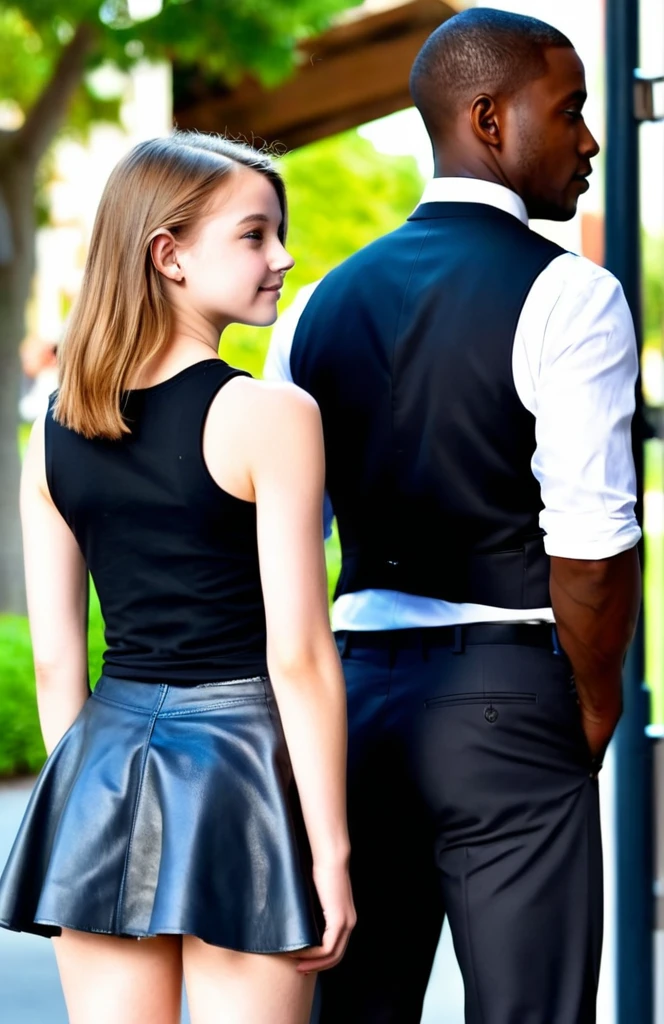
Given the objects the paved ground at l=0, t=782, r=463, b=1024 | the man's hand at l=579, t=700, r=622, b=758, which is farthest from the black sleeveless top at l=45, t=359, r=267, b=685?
the paved ground at l=0, t=782, r=463, b=1024

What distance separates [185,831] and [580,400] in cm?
70

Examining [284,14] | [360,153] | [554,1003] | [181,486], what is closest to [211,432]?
[181,486]

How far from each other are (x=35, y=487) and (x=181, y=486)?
244 mm

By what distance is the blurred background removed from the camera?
9.55 feet

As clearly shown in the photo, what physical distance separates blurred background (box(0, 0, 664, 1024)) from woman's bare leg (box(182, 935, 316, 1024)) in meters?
1.32

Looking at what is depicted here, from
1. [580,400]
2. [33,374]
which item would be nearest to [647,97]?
[580,400]

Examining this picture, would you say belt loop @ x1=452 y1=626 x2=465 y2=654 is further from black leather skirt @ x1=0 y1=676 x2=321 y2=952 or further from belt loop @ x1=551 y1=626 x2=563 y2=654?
black leather skirt @ x1=0 y1=676 x2=321 y2=952

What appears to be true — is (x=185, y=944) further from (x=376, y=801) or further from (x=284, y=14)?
(x=284, y=14)

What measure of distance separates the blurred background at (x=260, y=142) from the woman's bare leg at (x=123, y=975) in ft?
4.04

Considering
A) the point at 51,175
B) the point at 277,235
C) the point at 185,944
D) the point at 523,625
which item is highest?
the point at 51,175

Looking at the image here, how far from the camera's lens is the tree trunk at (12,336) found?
292 inches

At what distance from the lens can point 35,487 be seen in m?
1.79

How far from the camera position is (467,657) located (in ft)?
6.29

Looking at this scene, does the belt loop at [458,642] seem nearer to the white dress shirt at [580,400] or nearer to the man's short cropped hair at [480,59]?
the white dress shirt at [580,400]
